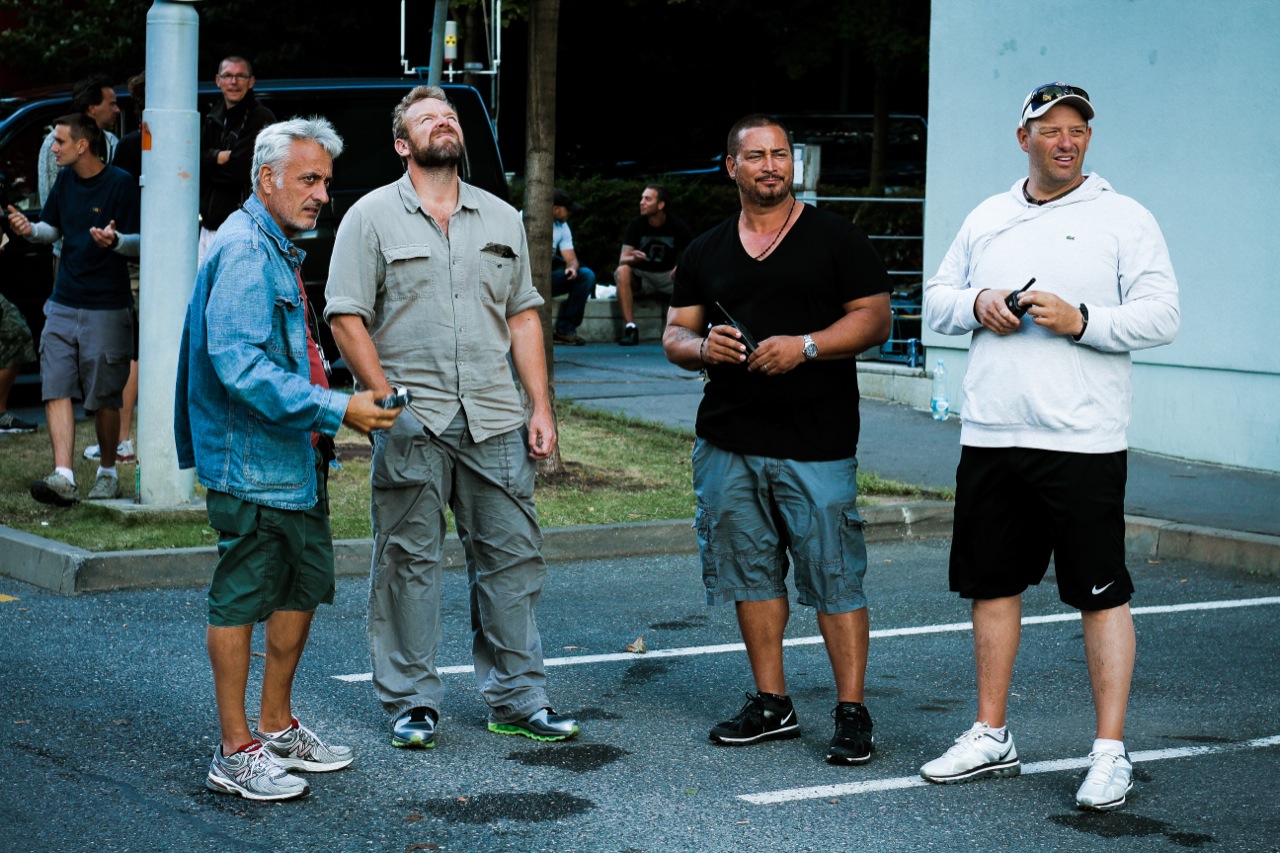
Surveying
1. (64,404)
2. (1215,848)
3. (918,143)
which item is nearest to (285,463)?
(1215,848)

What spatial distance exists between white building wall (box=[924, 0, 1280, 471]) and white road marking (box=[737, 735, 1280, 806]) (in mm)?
5540

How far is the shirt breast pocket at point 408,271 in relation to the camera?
17.7ft

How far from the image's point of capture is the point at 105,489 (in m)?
9.08

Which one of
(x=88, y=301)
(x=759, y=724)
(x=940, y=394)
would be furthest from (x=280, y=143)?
(x=940, y=394)

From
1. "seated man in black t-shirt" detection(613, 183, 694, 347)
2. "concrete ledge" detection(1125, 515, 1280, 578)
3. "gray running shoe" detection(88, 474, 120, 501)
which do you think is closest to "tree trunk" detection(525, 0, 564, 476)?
"gray running shoe" detection(88, 474, 120, 501)

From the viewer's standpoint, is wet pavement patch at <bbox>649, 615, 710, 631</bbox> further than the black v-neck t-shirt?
Yes

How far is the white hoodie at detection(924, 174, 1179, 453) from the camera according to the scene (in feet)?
16.2

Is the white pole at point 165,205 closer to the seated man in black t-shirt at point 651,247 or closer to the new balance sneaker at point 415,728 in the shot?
the new balance sneaker at point 415,728

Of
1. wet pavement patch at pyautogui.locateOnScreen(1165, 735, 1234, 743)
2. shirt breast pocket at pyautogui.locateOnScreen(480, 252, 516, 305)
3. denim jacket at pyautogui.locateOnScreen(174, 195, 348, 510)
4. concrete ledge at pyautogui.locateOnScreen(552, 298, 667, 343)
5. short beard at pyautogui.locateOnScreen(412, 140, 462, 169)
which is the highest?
short beard at pyautogui.locateOnScreen(412, 140, 462, 169)

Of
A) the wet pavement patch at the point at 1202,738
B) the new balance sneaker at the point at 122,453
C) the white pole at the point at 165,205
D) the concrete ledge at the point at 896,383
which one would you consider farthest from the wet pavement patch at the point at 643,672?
the concrete ledge at the point at 896,383

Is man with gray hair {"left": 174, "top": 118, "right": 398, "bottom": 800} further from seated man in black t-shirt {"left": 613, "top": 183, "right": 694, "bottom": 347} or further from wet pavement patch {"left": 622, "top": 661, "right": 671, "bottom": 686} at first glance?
seated man in black t-shirt {"left": 613, "top": 183, "right": 694, "bottom": 347}

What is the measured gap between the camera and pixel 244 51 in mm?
26422

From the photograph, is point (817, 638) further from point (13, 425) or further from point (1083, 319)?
point (13, 425)

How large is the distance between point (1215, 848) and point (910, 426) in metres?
7.94
